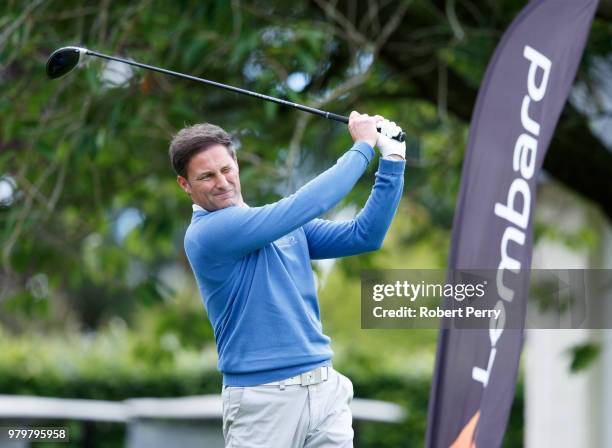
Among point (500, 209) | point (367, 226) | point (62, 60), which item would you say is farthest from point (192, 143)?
point (500, 209)

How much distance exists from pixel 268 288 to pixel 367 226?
0.38 m

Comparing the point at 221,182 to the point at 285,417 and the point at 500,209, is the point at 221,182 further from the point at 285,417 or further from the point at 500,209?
the point at 500,209

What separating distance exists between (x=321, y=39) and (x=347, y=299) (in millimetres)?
18899

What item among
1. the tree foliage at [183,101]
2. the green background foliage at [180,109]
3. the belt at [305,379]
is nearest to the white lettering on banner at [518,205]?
the belt at [305,379]

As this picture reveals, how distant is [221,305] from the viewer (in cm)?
331

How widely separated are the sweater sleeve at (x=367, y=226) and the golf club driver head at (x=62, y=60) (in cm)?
108

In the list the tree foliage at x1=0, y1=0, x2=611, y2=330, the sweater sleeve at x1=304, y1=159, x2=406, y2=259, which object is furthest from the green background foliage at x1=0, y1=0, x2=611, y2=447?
the sweater sleeve at x1=304, y1=159, x2=406, y2=259

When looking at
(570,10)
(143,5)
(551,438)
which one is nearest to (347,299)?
(551,438)

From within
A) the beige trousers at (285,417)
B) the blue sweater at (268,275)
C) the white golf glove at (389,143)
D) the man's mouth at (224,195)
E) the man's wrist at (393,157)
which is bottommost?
the beige trousers at (285,417)

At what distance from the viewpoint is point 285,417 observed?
3195 mm

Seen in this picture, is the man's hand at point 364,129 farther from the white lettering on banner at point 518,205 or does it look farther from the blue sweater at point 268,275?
the white lettering on banner at point 518,205

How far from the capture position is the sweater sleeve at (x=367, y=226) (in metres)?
3.36

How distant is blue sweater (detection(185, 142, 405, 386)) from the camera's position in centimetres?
317

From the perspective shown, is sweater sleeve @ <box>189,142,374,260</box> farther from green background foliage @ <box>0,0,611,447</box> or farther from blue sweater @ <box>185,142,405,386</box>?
green background foliage @ <box>0,0,611,447</box>
